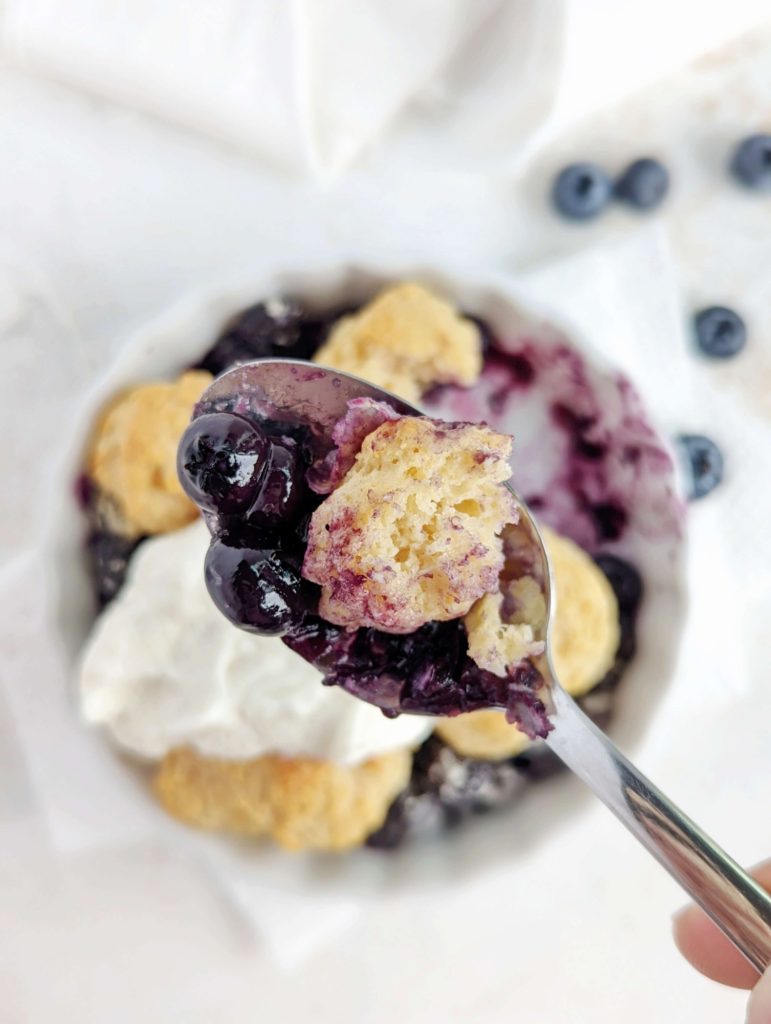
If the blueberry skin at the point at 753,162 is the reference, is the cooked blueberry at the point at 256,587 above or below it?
below

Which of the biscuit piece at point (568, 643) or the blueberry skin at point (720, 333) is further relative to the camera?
Answer: the blueberry skin at point (720, 333)

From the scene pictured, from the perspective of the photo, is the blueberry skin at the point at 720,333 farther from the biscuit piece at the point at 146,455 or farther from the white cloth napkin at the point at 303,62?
the biscuit piece at the point at 146,455

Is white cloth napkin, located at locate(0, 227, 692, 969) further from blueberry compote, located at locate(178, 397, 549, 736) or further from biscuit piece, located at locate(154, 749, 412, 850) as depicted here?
blueberry compote, located at locate(178, 397, 549, 736)

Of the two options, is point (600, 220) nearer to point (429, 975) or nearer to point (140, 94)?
point (140, 94)

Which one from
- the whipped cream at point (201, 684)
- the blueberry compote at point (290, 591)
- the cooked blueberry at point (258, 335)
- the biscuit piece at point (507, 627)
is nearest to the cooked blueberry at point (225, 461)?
the blueberry compote at point (290, 591)

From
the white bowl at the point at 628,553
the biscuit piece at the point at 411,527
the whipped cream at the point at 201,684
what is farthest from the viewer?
the white bowl at the point at 628,553

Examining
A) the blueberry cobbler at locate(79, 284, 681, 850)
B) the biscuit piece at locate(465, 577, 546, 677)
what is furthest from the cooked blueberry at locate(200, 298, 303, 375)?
the biscuit piece at locate(465, 577, 546, 677)

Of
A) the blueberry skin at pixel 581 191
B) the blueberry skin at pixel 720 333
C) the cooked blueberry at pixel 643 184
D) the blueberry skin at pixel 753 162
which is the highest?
the blueberry skin at pixel 753 162

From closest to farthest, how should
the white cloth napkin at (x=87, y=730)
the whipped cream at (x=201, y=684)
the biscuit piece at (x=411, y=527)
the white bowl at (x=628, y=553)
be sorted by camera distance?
the biscuit piece at (x=411, y=527) → the whipped cream at (x=201, y=684) → the white bowl at (x=628, y=553) → the white cloth napkin at (x=87, y=730)
